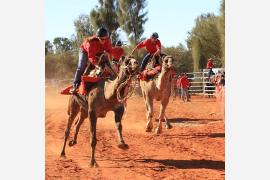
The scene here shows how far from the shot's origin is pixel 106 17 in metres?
10.3

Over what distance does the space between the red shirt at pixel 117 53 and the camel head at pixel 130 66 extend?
3.52ft

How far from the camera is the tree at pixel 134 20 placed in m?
10.4

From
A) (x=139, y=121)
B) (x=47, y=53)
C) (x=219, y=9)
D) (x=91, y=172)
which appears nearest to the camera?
(x=91, y=172)

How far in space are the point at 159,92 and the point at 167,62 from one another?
3.88ft

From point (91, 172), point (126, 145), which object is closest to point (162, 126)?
point (126, 145)

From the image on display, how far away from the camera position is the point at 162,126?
11.7m

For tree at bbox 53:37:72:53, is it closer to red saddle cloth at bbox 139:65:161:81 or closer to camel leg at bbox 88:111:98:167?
camel leg at bbox 88:111:98:167

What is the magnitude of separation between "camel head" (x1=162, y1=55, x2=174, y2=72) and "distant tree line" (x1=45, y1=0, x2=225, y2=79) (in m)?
0.13

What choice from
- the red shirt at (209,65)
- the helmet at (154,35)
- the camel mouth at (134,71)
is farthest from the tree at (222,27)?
the camel mouth at (134,71)

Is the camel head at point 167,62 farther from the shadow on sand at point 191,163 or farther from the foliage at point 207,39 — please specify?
the shadow on sand at point 191,163

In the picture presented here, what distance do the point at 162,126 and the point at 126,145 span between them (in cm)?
237

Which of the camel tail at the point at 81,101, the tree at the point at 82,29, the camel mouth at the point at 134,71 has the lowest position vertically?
the camel tail at the point at 81,101

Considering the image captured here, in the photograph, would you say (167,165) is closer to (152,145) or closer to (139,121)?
(152,145)

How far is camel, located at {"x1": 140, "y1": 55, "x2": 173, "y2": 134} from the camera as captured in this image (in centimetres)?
1143
